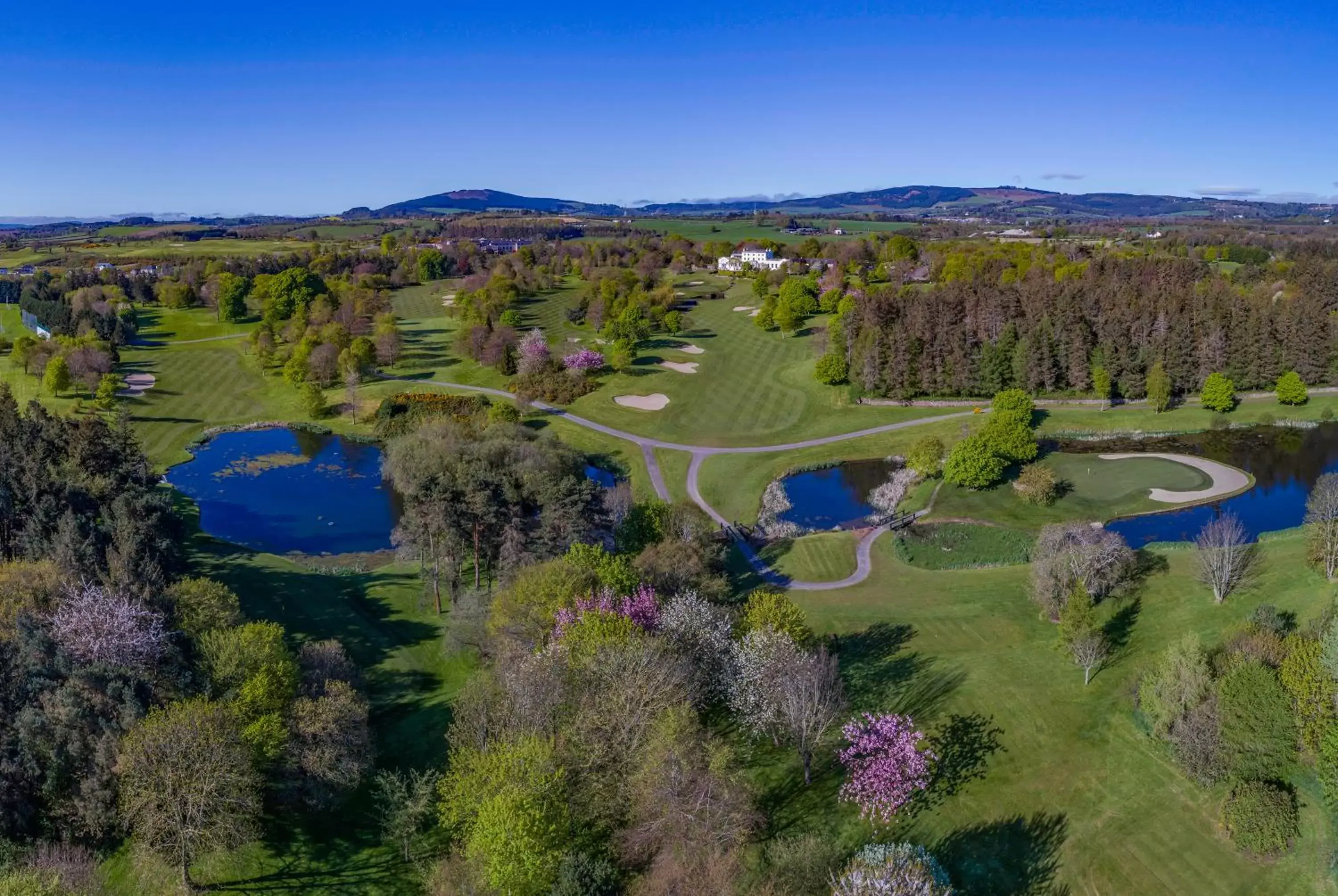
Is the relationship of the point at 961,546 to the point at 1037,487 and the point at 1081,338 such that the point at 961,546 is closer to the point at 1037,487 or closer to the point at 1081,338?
the point at 1037,487

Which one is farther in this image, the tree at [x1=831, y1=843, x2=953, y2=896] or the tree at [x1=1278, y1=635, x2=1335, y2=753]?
the tree at [x1=1278, y1=635, x2=1335, y2=753]

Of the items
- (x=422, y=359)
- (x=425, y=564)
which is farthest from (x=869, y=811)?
(x=422, y=359)

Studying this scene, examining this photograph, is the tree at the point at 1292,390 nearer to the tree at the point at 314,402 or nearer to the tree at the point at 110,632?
the tree at the point at 110,632

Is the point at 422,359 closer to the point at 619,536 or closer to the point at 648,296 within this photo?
the point at 648,296

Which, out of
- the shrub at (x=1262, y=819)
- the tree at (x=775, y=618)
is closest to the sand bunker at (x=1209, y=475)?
the shrub at (x=1262, y=819)

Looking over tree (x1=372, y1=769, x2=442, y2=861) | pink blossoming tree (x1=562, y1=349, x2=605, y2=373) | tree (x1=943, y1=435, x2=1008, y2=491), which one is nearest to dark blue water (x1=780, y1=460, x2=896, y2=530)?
tree (x1=943, y1=435, x2=1008, y2=491)

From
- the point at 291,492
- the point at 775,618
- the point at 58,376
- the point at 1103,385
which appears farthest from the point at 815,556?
the point at 58,376

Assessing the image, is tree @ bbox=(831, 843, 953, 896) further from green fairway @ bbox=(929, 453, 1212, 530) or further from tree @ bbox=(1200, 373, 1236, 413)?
tree @ bbox=(1200, 373, 1236, 413)
